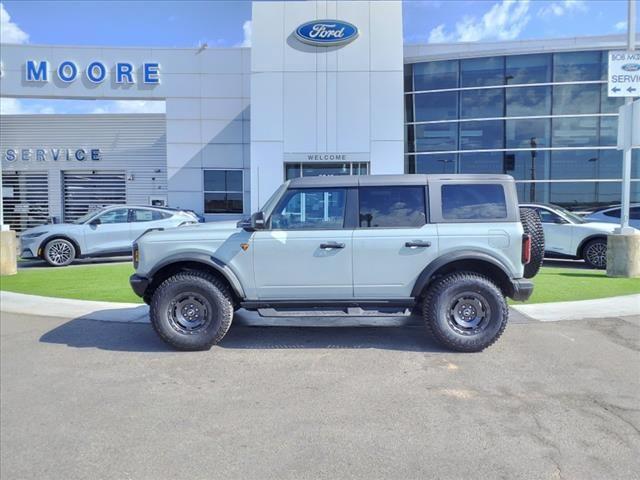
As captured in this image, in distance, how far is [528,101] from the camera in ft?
64.9

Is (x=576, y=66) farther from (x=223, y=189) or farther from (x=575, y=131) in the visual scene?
(x=223, y=189)

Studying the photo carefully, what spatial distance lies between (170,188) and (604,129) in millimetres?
18269

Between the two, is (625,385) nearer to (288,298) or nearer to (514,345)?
(514,345)

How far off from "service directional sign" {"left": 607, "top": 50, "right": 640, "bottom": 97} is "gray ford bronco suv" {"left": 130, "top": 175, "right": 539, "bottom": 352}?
23.1ft

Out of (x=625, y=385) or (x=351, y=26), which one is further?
(x=351, y=26)

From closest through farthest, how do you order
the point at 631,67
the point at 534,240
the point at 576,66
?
1. the point at 534,240
2. the point at 631,67
3. the point at 576,66

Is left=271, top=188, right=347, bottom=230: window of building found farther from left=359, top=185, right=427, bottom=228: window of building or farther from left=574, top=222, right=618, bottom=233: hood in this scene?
left=574, top=222, right=618, bottom=233: hood

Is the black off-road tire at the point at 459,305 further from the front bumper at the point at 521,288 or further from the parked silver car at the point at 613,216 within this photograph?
the parked silver car at the point at 613,216

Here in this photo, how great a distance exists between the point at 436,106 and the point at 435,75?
1337mm

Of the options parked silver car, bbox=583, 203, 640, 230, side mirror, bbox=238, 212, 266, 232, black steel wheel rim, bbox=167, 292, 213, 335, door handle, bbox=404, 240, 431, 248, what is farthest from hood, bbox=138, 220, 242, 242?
parked silver car, bbox=583, 203, 640, 230

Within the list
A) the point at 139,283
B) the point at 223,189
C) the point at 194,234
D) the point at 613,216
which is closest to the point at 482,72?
the point at 613,216

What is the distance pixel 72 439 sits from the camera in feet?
11.3

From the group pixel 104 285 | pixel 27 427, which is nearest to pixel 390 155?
pixel 104 285

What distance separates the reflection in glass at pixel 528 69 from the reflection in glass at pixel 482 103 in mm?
737
